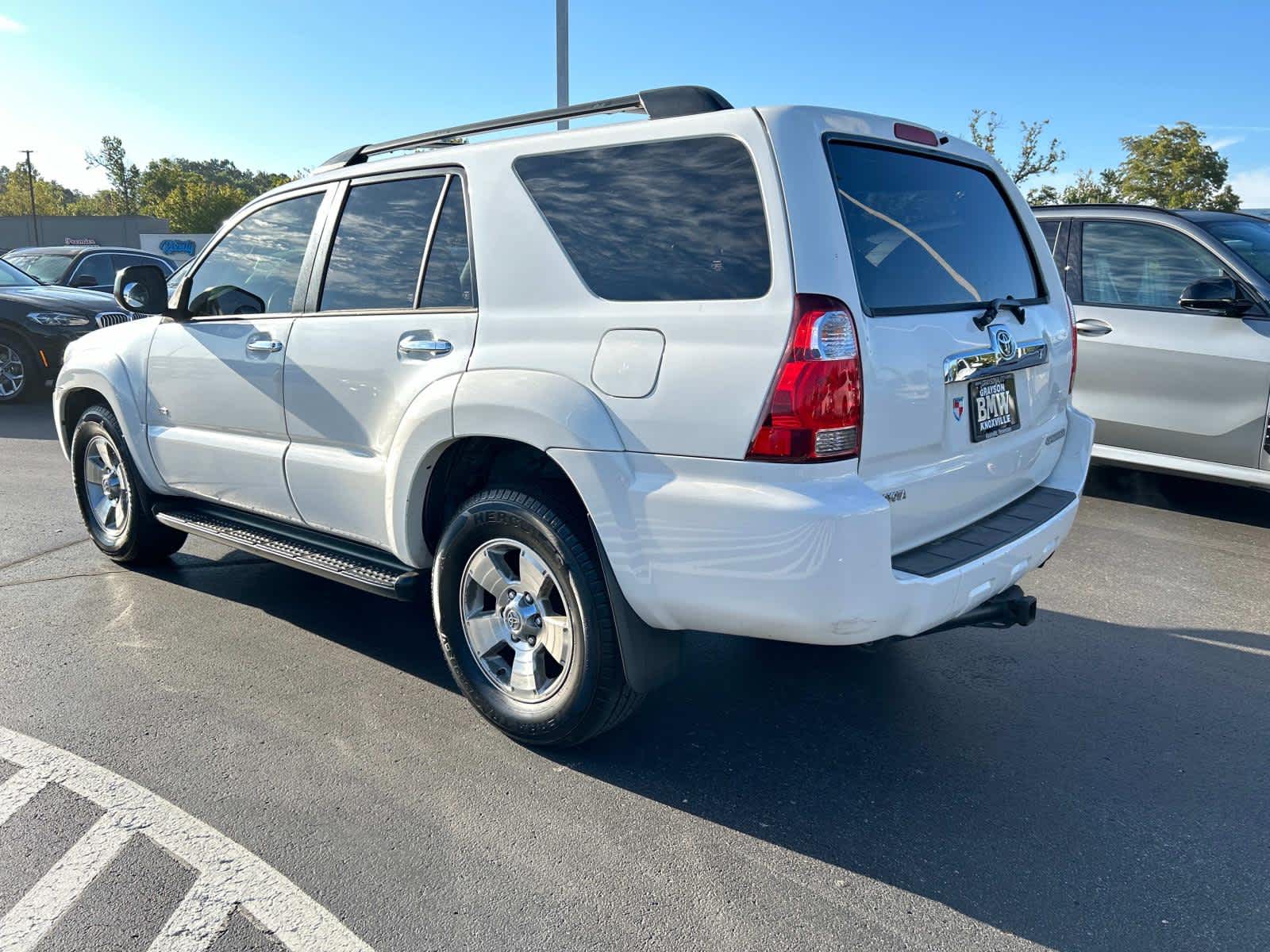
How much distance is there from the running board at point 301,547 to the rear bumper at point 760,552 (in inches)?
39.5

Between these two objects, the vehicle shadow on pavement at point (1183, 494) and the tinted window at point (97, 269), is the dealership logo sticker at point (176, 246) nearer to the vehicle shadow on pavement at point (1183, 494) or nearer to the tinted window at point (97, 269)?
the tinted window at point (97, 269)

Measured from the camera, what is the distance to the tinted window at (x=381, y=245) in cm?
364

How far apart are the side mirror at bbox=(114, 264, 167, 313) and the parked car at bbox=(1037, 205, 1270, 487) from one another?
5259 mm

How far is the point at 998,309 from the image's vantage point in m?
3.32

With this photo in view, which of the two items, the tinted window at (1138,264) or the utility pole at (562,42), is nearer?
the tinted window at (1138,264)

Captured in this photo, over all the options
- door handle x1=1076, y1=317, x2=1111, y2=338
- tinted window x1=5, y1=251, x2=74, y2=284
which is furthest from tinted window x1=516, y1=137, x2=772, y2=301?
tinted window x1=5, y1=251, x2=74, y2=284

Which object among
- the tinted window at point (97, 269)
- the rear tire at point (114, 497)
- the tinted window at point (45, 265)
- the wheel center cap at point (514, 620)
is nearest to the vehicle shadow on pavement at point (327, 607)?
the rear tire at point (114, 497)

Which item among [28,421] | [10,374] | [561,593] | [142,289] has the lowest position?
[28,421]

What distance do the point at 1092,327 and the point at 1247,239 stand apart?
1018mm

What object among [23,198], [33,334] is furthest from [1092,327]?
[23,198]

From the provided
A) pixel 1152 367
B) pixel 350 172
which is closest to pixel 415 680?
pixel 350 172

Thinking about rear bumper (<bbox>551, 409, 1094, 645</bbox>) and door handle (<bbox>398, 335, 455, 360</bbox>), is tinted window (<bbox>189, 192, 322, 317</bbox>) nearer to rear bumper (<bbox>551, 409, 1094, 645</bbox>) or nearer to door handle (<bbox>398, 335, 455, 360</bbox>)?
door handle (<bbox>398, 335, 455, 360</bbox>)

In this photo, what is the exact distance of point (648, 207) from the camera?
297 centimetres

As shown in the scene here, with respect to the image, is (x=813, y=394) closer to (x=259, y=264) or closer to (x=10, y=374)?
(x=259, y=264)
